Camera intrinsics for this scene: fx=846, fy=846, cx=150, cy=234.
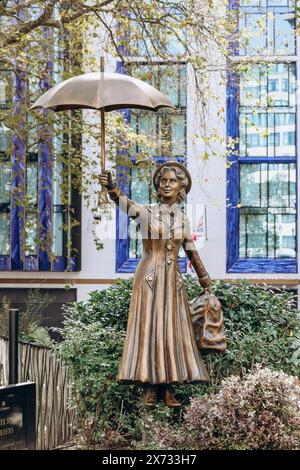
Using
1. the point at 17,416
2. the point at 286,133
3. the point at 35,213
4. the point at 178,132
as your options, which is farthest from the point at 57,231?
the point at 17,416

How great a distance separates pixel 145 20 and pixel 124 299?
4528 millimetres

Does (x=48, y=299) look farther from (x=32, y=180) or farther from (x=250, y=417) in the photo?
(x=250, y=417)

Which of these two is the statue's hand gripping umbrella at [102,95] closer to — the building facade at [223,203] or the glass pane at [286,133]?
the building facade at [223,203]

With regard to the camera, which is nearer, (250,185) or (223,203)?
(223,203)

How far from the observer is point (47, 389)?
918cm

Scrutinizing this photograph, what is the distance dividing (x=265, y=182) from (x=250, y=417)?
33.5ft

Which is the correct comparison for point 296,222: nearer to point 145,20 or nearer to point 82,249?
point 82,249

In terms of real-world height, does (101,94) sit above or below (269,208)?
above

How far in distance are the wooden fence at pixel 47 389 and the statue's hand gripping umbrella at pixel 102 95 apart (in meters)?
2.24

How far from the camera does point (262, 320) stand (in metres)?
9.20

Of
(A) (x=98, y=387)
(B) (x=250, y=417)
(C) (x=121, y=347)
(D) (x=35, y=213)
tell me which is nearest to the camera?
(B) (x=250, y=417)

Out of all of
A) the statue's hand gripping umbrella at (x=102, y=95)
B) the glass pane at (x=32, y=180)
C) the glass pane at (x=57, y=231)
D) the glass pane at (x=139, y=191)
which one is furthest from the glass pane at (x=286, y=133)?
the statue's hand gripping umbrella at (x=102, y=95)

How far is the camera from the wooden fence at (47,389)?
8.90 meters
